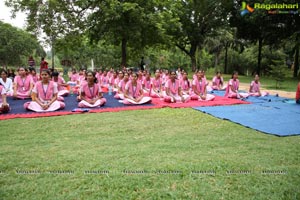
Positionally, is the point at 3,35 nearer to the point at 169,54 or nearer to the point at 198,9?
the point at 198,9

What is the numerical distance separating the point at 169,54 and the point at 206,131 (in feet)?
139

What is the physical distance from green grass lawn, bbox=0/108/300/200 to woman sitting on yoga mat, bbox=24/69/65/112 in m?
1.54

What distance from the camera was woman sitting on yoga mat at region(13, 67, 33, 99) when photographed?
8.93m

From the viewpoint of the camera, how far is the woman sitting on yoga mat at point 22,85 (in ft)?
29.3

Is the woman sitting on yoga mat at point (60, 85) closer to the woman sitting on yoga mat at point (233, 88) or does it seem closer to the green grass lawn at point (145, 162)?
the green grass lawn at point (145, 162)

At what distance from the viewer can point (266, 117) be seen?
597cm

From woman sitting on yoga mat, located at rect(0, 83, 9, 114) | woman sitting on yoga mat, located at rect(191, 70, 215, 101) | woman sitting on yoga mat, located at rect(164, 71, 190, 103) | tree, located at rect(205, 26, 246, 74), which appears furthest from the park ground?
tree, located at rect(205, 26, 246, 74)

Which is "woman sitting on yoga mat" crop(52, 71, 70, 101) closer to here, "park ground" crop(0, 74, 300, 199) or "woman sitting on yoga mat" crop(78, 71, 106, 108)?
"woman sitting on yoga mat" crop(78, 71, 106, 108)

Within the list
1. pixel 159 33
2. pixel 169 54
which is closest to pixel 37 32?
pixel 159 33

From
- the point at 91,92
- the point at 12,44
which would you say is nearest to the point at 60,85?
the point at 91,92

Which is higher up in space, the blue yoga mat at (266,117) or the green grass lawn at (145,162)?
the blue yoga mat at (266,117)

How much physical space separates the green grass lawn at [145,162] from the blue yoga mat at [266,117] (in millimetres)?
337

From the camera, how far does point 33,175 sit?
2.87 metres

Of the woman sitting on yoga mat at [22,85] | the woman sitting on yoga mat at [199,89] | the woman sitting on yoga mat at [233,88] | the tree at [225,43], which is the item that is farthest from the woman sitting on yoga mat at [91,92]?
the tree at [225,43]
